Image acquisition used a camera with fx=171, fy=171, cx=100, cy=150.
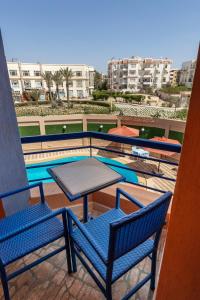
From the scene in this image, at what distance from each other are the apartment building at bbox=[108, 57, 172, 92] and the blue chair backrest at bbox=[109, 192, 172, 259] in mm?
46917

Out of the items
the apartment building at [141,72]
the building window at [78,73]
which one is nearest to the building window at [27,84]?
the building window at [78,73]

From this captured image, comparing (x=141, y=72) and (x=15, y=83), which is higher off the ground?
(x=141, y=72)

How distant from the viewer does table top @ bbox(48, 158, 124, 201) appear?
1398mm

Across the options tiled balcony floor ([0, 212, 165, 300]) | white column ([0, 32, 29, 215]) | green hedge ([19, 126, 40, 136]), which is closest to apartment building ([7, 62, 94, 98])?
green hedge ([19, 126, 40, 136])

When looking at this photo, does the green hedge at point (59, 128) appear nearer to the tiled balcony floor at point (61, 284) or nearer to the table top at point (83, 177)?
the table top at point (83, 177)

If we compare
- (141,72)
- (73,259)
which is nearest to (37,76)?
(141,72)

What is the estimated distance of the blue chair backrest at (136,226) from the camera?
0.90 m

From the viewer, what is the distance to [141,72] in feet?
148

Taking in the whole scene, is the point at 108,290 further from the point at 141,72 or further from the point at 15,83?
the point at 141,72

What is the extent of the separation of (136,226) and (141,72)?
50056mm

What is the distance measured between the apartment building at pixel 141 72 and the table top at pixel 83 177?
152ft

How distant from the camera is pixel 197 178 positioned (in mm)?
696

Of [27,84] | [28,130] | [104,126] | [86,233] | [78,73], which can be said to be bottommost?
[28,130]

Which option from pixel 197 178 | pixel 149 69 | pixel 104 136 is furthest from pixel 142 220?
pixel 149 69
